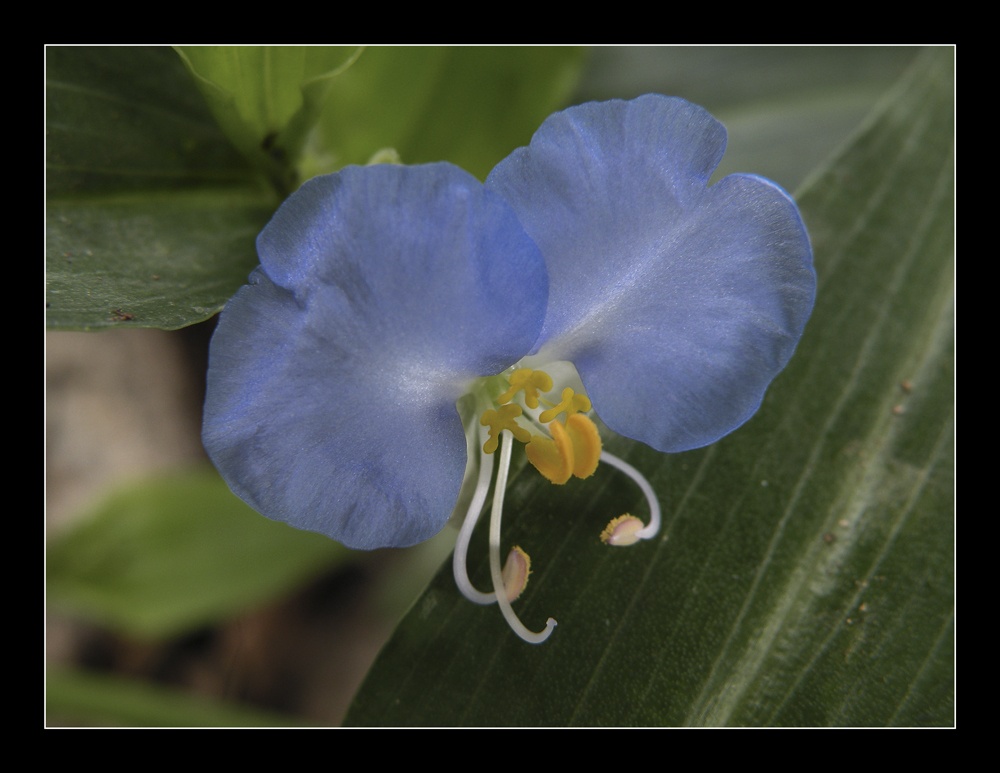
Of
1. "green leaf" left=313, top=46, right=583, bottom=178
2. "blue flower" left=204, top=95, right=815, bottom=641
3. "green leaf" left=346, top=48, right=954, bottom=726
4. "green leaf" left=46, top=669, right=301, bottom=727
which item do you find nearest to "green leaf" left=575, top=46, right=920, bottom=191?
"green leaf" left=313, top=46, right=583, bottom=178

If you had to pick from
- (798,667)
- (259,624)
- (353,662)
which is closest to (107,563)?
(259,624)

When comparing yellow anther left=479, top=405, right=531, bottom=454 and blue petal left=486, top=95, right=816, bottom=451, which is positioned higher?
blue petal left=486, top=95, right=816, bottom=451

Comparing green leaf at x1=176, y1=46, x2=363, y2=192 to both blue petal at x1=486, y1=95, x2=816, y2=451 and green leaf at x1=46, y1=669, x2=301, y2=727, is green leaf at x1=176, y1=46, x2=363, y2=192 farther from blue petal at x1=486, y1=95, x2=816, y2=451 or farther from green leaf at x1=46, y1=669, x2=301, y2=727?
green leaf at x1=46, y1=669, x2=301, y2=727

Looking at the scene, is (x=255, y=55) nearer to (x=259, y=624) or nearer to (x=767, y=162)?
(x=767, y=162)

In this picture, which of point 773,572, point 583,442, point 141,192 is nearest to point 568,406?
point 583,442

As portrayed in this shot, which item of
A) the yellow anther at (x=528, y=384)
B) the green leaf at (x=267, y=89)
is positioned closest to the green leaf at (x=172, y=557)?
the green leaf at (x=267, y=89)

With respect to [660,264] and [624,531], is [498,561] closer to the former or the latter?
[624,531]

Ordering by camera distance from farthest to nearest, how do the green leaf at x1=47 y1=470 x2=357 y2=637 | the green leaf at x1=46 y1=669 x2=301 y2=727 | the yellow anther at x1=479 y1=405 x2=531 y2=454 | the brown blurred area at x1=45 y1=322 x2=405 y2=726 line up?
the brown blurred area at x1=45 y1=322 x2=405 y2=726, the green leaf at x1=47 y1=470 x2=357 y2=637, the green leaf at x1=46 y1=669 x2=301 y2=727, the yellow anther at x1=479 y1=405 x2=531 y2=454
